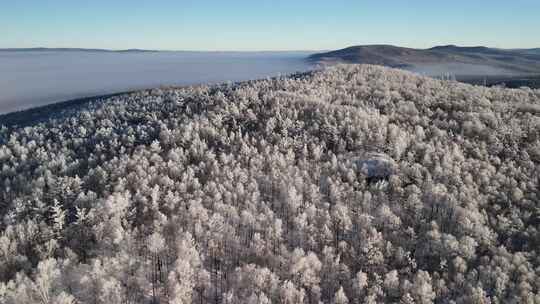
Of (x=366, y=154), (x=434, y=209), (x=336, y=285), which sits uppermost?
(x=366, y=154)

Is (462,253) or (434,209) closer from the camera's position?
(462,253)

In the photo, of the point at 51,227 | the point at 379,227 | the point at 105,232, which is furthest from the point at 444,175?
the point at 51,227

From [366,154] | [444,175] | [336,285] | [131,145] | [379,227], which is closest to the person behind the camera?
[336,285]

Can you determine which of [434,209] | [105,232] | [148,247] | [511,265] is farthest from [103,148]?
[511,265]

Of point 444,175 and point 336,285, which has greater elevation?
point 444,175

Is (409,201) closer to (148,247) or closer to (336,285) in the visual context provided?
(336,285)

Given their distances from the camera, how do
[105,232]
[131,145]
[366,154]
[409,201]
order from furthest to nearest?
[131,145] → [366,154] → [409,201] → [105,232]
